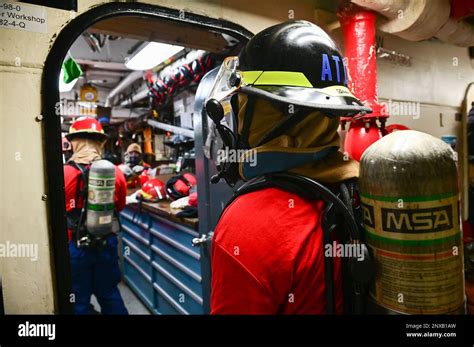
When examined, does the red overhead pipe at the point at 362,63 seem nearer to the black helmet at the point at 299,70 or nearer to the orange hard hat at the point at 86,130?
the black helmet at the point at 299,70

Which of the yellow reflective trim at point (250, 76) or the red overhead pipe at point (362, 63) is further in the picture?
the red overhead pipe at point (362, 63)

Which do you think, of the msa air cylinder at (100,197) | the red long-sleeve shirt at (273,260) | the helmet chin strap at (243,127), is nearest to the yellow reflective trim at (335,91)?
the helmet chin strap at (243,127)

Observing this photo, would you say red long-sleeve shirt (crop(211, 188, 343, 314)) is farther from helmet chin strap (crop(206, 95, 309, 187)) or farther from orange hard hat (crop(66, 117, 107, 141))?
orange hard hat (crop(66, 117, 107, 141))

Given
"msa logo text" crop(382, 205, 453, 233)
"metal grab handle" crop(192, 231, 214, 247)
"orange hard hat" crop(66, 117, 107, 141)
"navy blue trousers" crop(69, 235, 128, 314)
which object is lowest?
"navy blue trousers" crop(69, 235, 128, 314)

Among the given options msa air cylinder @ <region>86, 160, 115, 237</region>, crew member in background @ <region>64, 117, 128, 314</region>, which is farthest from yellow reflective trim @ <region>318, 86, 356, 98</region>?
crew member in background @ <region>64, 117, 128, 314</region>

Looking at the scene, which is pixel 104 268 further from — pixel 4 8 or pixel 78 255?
pixel 4 8

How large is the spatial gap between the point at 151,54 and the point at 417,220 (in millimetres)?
3935

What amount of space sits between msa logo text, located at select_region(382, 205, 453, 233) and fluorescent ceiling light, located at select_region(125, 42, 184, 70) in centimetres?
351

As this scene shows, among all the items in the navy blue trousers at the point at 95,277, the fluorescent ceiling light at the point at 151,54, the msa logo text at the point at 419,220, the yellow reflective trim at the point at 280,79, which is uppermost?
the fluorescent ceiling light at the point at 151,54

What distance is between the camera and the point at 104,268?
3.09m

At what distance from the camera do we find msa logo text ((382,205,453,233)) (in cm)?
85

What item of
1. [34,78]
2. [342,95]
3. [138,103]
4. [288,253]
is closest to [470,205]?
[342,95]

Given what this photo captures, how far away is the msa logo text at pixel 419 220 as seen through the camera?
33.6 inches


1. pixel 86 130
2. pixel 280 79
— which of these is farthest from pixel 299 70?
pixel 86 130
